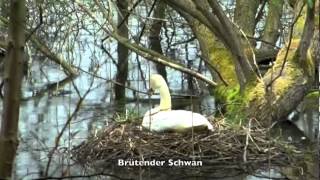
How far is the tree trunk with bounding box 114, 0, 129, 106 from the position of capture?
6.64 metres

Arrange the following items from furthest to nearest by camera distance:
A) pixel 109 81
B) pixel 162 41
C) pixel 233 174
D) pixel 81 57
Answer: pixel 162 41
pixel 81 57
pixel 109 81
pixel 233 174

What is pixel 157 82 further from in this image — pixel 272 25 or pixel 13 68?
pixel 13 68

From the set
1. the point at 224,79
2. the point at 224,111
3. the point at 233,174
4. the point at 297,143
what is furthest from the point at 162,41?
the point at 233,174

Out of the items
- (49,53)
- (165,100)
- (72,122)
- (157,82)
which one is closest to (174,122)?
(165,100)

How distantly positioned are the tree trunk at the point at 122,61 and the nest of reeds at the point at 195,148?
6.48 ft

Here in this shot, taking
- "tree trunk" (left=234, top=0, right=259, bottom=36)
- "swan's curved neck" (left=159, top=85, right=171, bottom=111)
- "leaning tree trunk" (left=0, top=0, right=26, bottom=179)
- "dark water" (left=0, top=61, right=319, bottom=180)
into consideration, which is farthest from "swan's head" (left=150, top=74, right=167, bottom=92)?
"leaning tree trunk" (left=0, top=0, right=26, bottom=179)

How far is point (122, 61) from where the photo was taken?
8.45 metres

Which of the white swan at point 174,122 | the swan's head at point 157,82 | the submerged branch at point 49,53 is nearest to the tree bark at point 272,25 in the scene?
the submerged branch at point 49,53

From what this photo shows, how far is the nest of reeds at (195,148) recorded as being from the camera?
4.03 metres

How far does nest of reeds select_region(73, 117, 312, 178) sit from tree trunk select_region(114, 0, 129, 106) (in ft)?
6.48

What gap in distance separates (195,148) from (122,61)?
4.47m

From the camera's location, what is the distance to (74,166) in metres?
4.02

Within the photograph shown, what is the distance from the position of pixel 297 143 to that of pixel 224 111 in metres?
1.00

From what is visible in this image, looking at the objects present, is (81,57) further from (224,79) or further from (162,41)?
(224,79)
